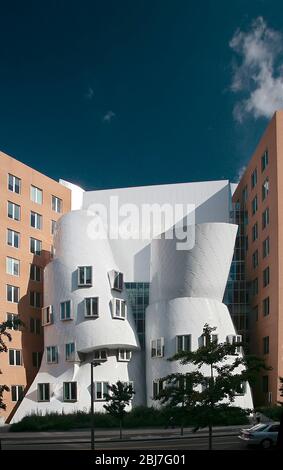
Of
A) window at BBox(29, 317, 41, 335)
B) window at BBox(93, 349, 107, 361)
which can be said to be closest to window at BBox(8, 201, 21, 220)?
window at BBox(29, 317, 41, 335)

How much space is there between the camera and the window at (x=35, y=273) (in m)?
76.3

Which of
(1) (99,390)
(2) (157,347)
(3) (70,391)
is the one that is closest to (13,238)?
(3) (70,391)

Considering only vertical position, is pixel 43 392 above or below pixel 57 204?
below

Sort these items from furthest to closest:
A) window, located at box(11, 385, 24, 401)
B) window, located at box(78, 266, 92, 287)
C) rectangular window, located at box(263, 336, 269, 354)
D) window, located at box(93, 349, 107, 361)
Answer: window, located at box(11, 385, 24, 401) → window, located at box(78, 266, 92, 287) → rectangular window, located at box(263, 336, 269, 354) → window, located at box(93, 349, 107, 361)

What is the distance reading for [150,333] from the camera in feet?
229

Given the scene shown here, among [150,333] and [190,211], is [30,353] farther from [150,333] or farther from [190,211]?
[190,211]

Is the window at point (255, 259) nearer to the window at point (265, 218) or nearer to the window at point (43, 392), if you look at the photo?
the window at point (265, 218)

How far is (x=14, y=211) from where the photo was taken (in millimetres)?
74625

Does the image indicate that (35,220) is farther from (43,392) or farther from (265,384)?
(265,384)

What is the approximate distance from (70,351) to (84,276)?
8.73 m

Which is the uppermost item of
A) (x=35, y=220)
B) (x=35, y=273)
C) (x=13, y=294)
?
(x=35, y=220)

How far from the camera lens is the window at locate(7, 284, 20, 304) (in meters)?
71.6

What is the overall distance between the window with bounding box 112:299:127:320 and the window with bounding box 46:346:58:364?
27.0 ft

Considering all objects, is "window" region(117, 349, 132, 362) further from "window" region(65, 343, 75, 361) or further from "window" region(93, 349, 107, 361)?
"window" region(65, 343, 75, 361)
